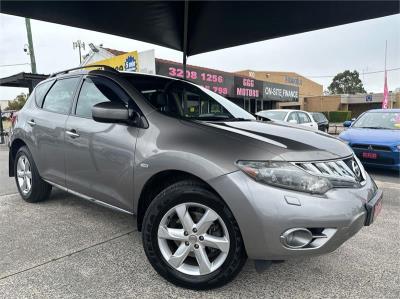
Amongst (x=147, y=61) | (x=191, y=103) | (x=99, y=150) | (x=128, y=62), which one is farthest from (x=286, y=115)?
(x=99, y=150)

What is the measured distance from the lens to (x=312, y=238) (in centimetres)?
220

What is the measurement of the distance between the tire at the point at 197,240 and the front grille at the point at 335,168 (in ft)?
2.00

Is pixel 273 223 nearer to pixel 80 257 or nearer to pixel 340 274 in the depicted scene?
pixel 340 274

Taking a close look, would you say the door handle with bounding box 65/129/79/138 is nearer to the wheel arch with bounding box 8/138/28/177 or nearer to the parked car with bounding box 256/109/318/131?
the wheel arch with bounding box 8/138/28/177

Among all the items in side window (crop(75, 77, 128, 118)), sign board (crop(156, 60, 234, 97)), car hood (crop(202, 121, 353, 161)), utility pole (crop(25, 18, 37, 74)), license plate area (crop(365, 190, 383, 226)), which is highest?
utility pole (crop(25, 18, 37, 74))

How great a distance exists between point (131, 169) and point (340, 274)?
190 centimetres

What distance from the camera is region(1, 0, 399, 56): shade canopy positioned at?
179 inches

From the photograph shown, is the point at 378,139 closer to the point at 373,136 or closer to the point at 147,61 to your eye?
the point at 373,136

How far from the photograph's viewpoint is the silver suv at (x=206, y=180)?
2.19 metres

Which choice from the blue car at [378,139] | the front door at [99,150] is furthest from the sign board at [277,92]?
the front door at [99,150]

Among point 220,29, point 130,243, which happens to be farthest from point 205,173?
point 220,29

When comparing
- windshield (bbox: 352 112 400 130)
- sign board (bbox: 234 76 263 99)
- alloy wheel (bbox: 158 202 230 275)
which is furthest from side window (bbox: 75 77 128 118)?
sign board (bbox: 234 76 263 99)

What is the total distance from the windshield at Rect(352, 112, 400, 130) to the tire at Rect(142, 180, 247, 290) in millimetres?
6492

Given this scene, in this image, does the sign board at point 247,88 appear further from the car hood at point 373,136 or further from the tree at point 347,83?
the tree at point 347,83
